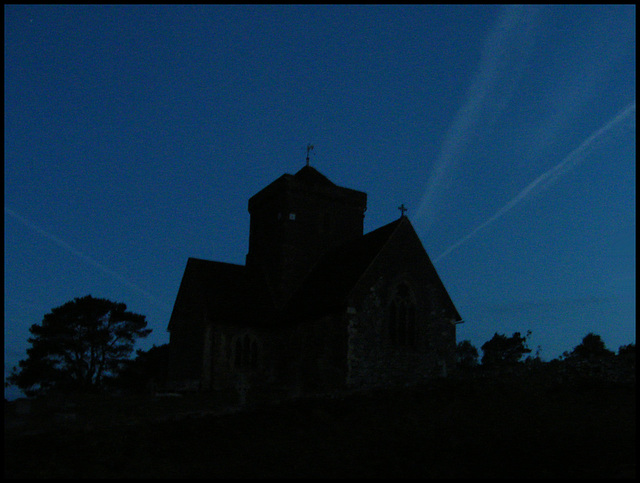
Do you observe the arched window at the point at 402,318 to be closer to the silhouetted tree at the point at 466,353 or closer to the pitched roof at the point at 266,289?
the pitched roof at the point at 266,289

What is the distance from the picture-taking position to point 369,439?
1652 cm

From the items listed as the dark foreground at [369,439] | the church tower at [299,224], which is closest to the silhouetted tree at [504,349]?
the church tower at [299,224]

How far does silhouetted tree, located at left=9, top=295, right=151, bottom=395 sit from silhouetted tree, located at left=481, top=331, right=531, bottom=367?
3016 cm

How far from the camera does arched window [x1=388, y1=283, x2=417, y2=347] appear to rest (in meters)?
29.0

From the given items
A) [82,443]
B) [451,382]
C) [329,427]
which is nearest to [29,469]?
[82,443]

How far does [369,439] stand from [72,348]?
A: 109 ft

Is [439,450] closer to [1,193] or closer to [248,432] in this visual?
[248,432]

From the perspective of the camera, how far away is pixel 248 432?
58.6 feet

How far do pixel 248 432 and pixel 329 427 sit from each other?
7.57 feet

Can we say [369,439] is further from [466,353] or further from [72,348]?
[466,353]

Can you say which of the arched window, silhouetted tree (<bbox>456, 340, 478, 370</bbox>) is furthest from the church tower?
silhouetted tree (<bbox>456, 340, 478, 370</bbox>)

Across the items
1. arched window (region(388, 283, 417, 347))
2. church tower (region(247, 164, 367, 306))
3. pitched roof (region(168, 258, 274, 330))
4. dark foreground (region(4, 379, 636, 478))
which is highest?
church tower (region(247, 164, 367, 306))

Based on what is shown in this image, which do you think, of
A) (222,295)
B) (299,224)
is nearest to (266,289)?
(222,295)

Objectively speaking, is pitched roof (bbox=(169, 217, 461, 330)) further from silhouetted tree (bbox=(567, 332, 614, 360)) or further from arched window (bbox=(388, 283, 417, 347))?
silhouetted tree (bbox=(567, 332, 614, 360))
